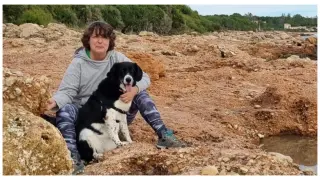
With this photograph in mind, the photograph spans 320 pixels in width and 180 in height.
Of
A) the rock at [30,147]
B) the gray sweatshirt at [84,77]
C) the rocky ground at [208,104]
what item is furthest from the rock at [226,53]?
the rock at [30,147]

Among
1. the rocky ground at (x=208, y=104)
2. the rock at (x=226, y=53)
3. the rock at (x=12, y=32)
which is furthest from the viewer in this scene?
the rock at (x=12, y=32)

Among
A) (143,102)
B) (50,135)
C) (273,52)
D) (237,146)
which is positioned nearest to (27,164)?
(50,135)

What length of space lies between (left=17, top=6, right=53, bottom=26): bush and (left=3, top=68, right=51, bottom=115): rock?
50.3 feet

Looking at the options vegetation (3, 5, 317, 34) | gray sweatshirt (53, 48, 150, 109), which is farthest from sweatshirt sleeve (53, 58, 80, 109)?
vegetation (3, 5, 317, 34)

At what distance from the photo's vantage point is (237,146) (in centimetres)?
516

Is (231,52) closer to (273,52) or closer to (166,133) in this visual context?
(273,52)

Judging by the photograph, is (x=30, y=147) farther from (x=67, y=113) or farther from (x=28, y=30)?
(x=28, y=30)

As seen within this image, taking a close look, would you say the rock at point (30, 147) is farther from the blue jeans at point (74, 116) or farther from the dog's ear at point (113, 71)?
the dog's ear at point (113, 71)

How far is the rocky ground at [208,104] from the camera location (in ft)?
13.4

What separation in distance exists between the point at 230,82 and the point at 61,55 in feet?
12.5

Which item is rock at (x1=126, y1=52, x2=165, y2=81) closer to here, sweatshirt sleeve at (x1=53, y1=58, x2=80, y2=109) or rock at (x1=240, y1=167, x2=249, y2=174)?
sweatshirt sleeve at (x1=53, y1=58, x2=80, y2=109)

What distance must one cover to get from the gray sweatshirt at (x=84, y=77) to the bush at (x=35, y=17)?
49.4ft

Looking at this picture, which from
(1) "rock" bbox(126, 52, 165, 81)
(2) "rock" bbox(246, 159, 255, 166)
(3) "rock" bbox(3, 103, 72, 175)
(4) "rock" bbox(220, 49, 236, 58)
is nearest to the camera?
(3) "rock" bbox(3, 103, 72, 175)

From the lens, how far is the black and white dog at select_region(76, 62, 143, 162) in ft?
14.5
